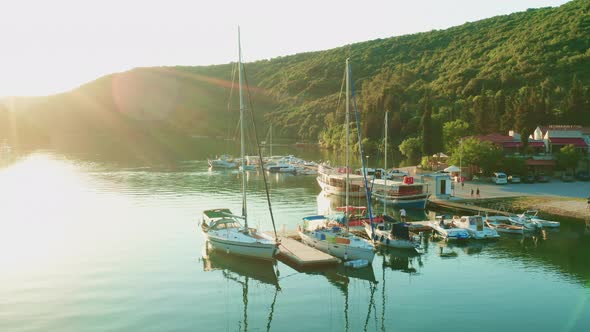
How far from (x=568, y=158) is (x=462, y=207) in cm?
2946

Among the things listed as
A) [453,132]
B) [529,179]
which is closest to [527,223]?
[529,179]

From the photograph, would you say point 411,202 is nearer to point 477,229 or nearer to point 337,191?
point 477,229

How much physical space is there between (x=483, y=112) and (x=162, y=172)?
69251 millimetres

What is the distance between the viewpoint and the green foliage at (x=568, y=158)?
82.7 metres

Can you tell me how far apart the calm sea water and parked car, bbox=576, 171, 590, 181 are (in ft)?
90.3

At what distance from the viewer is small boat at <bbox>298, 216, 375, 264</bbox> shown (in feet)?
141

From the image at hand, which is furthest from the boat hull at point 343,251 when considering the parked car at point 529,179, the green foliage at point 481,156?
the parked car at point 529,179

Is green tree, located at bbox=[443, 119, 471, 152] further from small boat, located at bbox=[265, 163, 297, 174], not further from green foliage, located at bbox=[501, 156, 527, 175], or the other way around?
small boat, located at bbox=[265, 163, 297, 174]

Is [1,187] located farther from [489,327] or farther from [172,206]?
[489,327]

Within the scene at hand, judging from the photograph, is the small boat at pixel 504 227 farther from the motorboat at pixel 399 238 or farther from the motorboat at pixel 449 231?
the motorboat at pixel 399 238

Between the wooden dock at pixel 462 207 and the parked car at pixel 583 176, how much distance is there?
27.2m

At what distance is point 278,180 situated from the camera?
105 m

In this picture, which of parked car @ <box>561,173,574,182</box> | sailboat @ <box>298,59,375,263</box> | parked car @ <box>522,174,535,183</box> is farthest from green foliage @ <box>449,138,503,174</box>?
sailboat @ <box>298,59,375,263</box>

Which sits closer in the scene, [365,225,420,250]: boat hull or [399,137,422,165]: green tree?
[365,225,420,250]: boat hull
